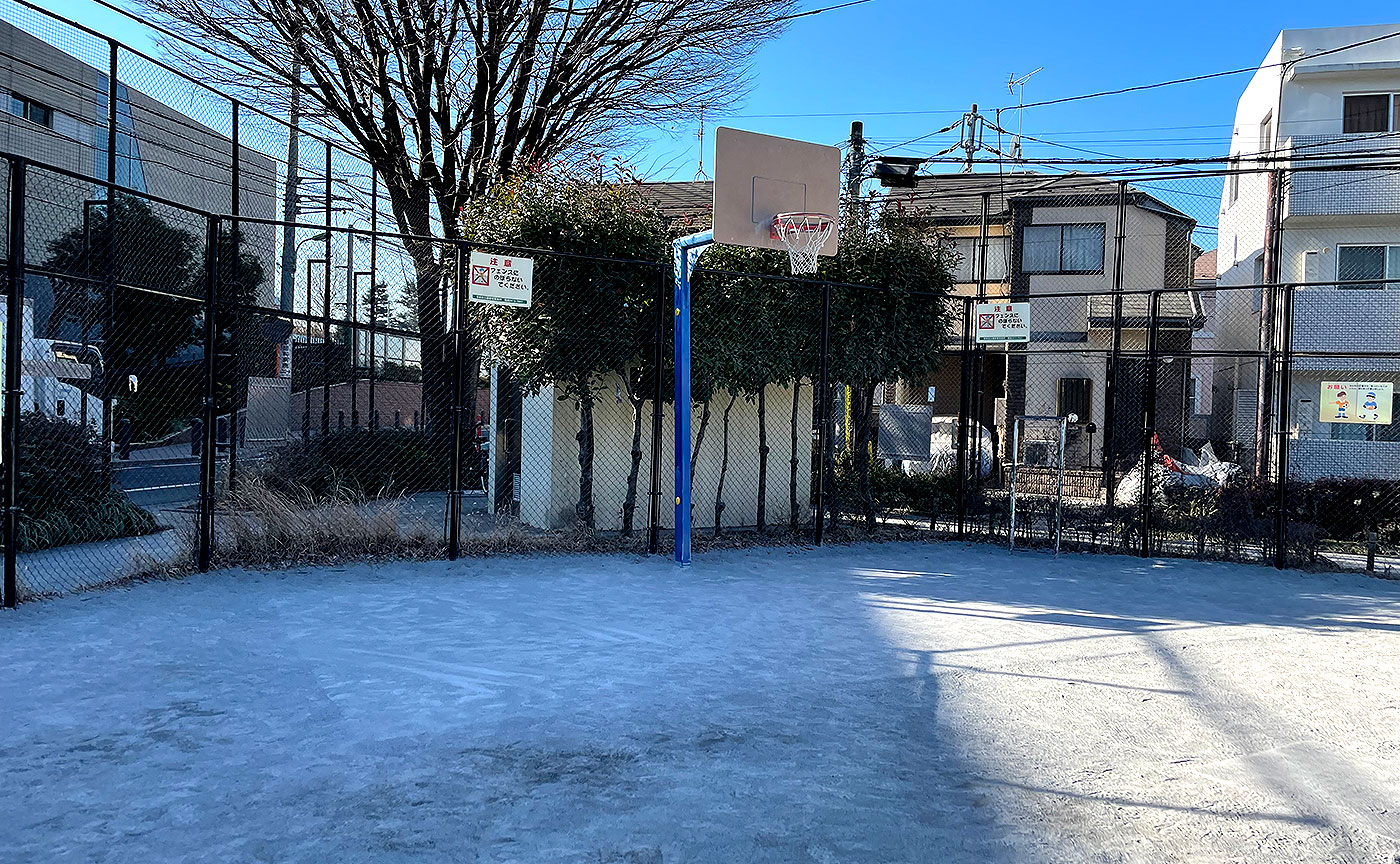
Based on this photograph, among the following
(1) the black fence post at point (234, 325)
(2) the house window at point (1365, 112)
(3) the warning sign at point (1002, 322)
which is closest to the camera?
(1) the black fence post at point (234, 325)

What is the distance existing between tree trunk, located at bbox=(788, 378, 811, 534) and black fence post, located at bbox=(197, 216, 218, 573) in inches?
241

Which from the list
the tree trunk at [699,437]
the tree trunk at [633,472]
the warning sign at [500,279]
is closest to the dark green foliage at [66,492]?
the warning sign at [500,279]

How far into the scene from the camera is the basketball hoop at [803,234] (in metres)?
9.42

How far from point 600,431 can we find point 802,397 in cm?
292

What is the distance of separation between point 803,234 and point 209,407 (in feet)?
18.0

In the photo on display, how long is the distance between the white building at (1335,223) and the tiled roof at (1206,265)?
12705 mm

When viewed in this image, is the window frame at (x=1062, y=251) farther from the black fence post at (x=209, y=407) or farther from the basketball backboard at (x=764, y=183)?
the black fence post at (x=209, y=407)

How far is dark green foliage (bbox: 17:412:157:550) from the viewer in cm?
907

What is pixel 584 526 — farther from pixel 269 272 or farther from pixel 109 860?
pixel 269 272

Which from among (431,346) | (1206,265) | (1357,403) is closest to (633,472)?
(431,346)

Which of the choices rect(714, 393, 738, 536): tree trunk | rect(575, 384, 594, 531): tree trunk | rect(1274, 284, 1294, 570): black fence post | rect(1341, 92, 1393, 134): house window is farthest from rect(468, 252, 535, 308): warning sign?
rect(1341, 92, 1393, 134): house window

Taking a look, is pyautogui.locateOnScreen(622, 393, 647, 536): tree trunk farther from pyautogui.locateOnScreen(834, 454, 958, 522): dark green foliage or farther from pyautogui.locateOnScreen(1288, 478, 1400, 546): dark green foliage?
pyautogui.locateOnScreen(1288, 478, 1400, 546): dark green foliage

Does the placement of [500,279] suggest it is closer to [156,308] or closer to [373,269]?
[373,269]

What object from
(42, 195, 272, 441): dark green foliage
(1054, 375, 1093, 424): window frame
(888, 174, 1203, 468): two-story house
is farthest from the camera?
(1054, 375, 1093, 424): window frame
